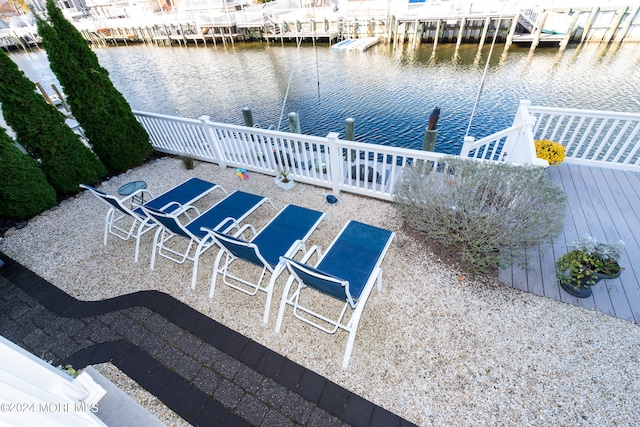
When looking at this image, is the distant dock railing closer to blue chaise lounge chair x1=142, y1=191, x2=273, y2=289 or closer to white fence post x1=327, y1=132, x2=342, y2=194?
white fence post x1=327, y1=132, x2=342, y2=194

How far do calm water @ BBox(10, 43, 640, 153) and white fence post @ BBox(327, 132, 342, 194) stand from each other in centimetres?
528

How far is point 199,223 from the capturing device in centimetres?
369

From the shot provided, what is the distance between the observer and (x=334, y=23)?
906 inches

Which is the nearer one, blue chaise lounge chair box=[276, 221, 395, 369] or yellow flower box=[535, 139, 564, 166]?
→ blue chaise lounge chair box=[276, 221, 395, 369]

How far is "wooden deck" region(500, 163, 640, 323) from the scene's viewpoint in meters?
2.87

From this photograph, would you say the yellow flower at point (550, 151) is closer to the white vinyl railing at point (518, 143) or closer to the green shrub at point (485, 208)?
the white vinyl railing at point (518, 143)

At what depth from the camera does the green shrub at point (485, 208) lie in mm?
2939

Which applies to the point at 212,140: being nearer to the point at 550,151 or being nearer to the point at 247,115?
the point at 247,115

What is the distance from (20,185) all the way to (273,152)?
14.0ft

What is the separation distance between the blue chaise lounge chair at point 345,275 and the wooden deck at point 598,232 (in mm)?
1630

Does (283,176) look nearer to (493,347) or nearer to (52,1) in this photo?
(493,347)

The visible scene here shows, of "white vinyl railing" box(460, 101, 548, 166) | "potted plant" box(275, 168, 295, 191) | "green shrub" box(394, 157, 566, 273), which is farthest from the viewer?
"potted plant" box(275, 168, 295, 191)

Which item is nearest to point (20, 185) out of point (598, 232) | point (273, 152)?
point (273, 152)

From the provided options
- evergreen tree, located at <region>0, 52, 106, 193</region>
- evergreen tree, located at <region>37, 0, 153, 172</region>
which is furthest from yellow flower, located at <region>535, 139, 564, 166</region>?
evergreen tree, located at <region>0, 52, 106, 193</region>
